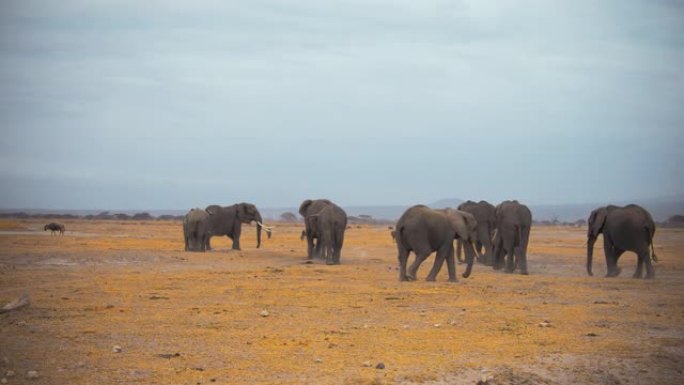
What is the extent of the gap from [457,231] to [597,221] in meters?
7.27

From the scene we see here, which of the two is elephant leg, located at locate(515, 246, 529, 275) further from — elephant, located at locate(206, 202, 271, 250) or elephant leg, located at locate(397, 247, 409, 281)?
elephant, located at locate(206, 202, 271, 250)

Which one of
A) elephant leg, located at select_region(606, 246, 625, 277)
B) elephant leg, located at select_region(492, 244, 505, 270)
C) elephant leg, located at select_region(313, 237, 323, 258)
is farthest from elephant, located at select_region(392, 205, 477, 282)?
elephant leg, located at select_region(313, 237, 323, 258)

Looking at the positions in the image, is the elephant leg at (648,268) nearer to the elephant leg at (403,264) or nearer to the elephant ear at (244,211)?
the elephant leg at (403,264)

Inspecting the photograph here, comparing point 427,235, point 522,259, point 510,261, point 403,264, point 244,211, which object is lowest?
point 510,261

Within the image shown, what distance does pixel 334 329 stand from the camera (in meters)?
13.9

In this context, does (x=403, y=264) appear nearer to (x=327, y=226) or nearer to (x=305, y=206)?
(x=327, y=226)

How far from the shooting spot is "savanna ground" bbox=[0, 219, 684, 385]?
35.6 feet

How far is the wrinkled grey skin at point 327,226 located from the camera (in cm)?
3156

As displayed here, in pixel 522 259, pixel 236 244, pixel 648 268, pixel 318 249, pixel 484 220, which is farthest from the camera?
pixel 236 244

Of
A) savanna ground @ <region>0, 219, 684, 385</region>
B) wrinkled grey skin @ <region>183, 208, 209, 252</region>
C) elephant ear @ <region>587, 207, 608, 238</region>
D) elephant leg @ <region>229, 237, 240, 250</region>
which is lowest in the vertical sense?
savanna ground @ <region>0, 219, 684, 385</region>

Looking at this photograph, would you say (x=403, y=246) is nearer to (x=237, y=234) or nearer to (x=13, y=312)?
(x=13, y=312)

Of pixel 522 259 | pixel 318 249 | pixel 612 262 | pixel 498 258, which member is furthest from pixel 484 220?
pixel 318 249

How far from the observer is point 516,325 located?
47.6 feet

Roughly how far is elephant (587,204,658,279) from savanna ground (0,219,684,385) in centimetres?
255
